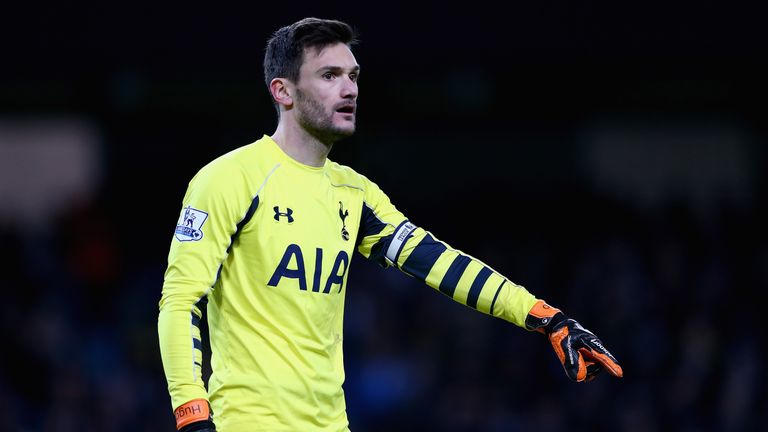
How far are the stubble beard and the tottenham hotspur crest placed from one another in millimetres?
567

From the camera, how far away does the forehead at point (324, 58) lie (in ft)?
13.9

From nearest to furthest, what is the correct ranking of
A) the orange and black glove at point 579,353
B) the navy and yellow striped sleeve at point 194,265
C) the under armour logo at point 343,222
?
the navy and yellow striped sleeve at point 194,265
the orange and black glove at point 579,353
the under armour logo at point 343,222

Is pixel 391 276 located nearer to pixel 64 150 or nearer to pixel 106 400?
pixel 106 400

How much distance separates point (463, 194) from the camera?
41.0ft

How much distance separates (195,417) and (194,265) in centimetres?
50

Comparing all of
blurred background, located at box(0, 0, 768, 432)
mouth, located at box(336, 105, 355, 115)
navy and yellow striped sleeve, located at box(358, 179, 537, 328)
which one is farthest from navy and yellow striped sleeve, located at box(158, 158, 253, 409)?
blurred background, located at box(0, 0, 768, 432)

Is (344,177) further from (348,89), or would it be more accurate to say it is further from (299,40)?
(299,40)

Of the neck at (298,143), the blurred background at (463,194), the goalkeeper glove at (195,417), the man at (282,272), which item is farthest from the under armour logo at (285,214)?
the blurred background at (463,194)

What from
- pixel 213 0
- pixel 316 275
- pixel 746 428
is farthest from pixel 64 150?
pixel 316 275

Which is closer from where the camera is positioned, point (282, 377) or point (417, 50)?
point (282, 377)

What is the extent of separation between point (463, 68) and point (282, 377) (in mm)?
A: 6942

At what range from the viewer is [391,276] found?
1100 centimetres

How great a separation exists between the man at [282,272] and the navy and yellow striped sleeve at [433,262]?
0.05 metres

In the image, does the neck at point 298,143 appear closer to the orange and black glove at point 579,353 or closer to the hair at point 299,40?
the hair at point 299,40
